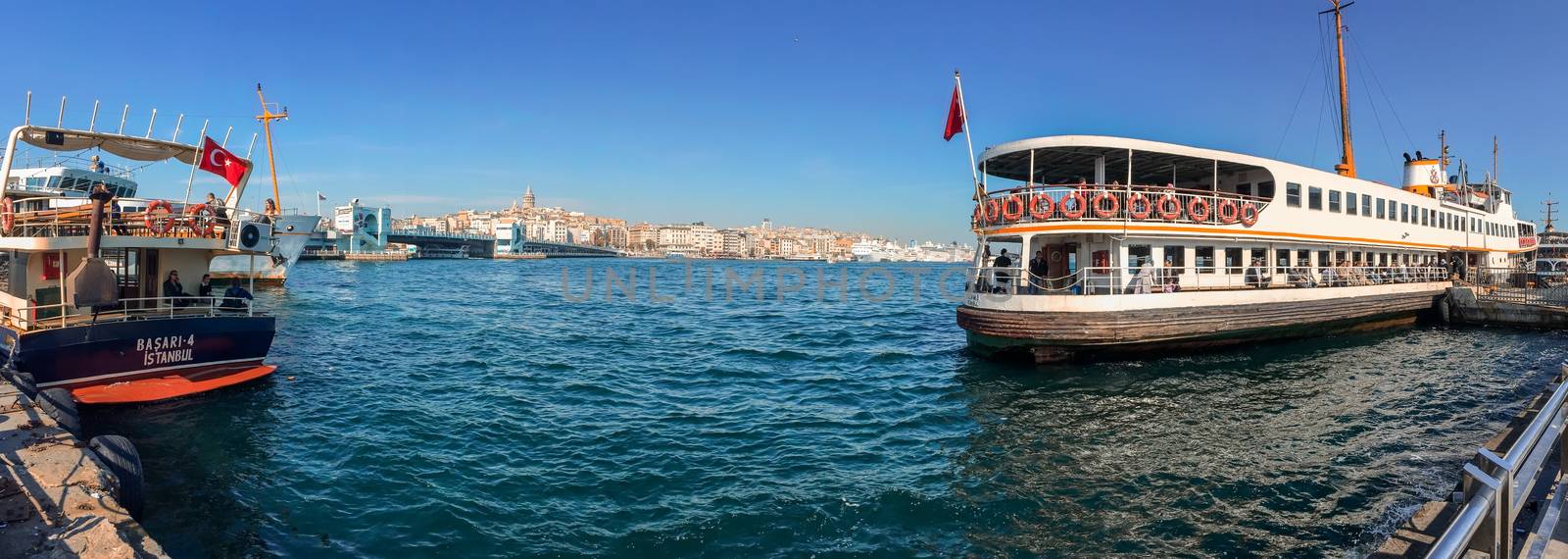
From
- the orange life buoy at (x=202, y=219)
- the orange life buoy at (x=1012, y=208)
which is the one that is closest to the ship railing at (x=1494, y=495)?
the orange life buoy at (x=1012, y=208)

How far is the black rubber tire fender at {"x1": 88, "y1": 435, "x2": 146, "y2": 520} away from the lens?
23.7 feet

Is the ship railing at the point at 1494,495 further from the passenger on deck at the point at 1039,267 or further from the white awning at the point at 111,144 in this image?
the white awning at the point at 111,144

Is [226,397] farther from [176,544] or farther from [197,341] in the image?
[176,544]

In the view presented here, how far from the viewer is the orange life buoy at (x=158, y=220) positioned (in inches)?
561

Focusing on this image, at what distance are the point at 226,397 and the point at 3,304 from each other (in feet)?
20.7

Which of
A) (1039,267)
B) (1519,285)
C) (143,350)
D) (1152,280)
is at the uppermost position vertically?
(1039,267)

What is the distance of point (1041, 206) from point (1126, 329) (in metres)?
3.39

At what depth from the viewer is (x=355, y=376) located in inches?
606

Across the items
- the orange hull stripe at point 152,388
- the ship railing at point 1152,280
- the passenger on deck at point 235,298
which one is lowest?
the orange hull stripe at point 152,388

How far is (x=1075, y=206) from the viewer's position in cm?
1642

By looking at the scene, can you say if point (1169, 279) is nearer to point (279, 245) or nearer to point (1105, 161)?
point (1105, 161)

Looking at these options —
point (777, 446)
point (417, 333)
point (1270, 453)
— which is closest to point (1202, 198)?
point (1270, 453)

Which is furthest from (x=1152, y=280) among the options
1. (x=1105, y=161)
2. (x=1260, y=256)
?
(x=1260, y=256)

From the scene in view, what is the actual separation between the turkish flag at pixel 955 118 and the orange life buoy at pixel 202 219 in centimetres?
1653
